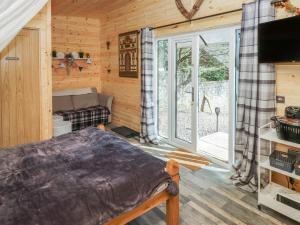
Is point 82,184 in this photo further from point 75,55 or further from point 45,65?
point 75,55

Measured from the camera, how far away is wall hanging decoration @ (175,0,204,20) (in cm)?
351

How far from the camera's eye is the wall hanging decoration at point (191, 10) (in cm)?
351

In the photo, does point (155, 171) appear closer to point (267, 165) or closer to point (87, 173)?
point (87, 173)

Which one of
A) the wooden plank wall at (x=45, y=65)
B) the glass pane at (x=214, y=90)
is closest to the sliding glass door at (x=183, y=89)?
the glass pane at (x=214, y=90)

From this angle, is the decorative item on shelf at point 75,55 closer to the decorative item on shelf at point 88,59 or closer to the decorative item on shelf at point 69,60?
the decorative item on shelf at point 69,60

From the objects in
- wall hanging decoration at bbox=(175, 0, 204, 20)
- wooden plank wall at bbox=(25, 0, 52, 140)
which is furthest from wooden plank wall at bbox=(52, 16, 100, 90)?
wall hanging decoration at bbox=(175, 0, 204, 20)

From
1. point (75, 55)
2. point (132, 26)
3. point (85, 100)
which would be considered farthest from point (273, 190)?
point (75, 55)

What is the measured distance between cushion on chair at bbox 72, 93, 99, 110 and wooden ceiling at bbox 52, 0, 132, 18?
1934 millimetres

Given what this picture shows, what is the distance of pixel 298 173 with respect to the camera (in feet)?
7.22

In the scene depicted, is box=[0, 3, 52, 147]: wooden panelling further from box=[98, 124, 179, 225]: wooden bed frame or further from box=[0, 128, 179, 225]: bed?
box=[98, 124, 179, 225]: wooden bed frame

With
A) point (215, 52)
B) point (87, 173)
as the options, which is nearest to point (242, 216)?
point (87, 173)

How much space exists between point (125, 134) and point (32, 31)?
2.73 meters

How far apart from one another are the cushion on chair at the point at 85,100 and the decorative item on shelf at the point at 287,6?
4534 millimetres

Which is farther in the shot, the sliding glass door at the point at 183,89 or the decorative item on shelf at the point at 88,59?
the decorative item on shelf at the point at 88,59
